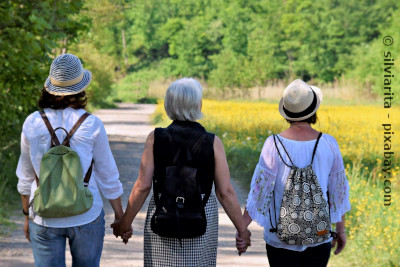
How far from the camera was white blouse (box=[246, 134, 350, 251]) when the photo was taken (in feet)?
12.6

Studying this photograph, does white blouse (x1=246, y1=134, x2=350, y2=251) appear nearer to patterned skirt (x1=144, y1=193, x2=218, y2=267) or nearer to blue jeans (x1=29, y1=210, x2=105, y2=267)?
patterned skirt (x1=144, y1=193, x2=218, y2=267)

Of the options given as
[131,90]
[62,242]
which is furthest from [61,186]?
[131,90]

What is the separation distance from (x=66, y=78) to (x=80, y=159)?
1.52ft

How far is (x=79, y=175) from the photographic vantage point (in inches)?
141

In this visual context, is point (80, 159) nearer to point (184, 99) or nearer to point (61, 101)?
point (61, 101)

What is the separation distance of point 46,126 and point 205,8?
99569 millimetres

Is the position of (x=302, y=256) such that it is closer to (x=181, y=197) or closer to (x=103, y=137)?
(x=181, y=197)

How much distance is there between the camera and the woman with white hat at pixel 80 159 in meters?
3.61

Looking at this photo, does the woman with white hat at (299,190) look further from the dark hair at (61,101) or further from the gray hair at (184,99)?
the dark hair at (61,101)

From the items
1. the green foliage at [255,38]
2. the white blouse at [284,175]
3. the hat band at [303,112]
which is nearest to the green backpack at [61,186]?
the white blouse at [284,175]

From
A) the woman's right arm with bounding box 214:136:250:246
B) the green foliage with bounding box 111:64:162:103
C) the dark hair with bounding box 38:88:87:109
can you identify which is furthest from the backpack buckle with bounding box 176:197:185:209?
the green foliage with bounding box 111:64:162:103

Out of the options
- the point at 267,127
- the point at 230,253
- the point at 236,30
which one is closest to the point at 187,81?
the point at 230,253

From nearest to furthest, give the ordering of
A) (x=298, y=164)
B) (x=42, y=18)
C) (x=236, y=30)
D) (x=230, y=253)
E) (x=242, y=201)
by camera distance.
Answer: (x=298, y=164) → (x=230, y=253) → (x=42, y=18) → (x=242, y=201) → (x=236, y=30)

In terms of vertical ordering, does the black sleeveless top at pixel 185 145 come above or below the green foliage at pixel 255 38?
above
